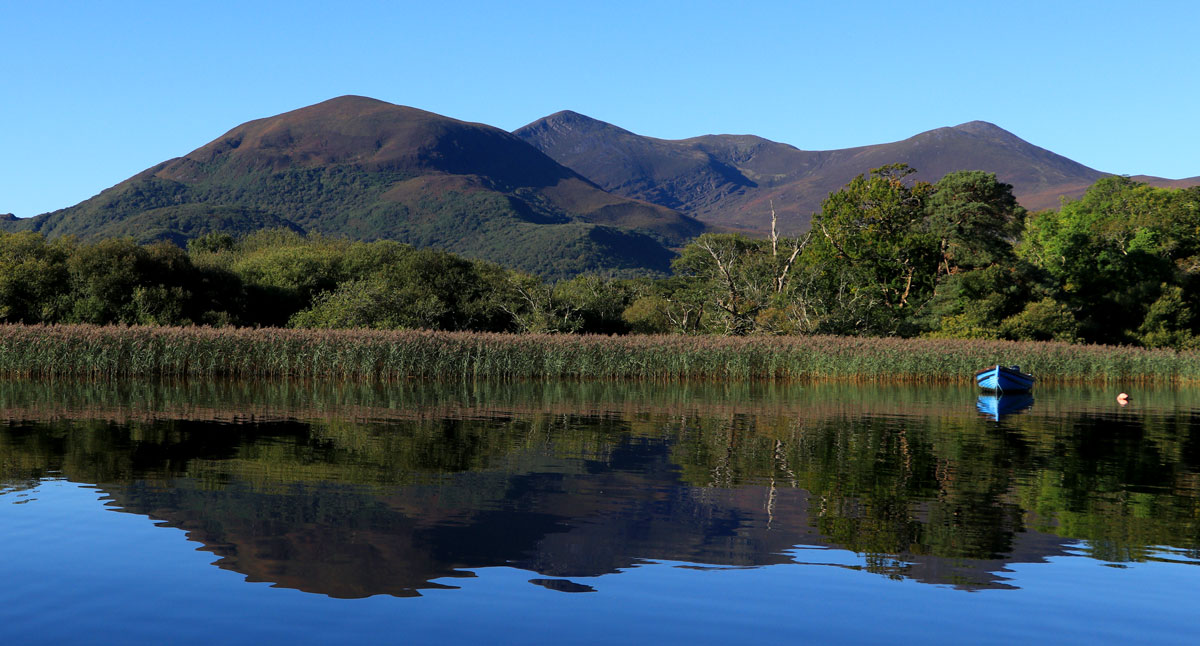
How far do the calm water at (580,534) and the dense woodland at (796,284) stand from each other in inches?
1275

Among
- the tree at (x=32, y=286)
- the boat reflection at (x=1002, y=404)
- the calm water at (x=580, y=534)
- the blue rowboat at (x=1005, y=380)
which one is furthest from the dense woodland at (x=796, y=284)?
the calm water at (x=580, y=534)

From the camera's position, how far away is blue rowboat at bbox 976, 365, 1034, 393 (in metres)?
36.3

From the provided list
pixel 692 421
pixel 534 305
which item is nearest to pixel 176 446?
pixel 692 421

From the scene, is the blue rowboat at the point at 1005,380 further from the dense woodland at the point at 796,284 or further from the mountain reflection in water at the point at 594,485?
the dense woodland at the point at 796,284

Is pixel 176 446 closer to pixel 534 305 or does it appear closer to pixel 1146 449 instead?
pixel 1146 449

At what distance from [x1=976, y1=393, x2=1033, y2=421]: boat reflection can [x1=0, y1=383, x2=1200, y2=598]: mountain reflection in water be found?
216 cm

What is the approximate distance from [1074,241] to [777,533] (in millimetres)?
61048

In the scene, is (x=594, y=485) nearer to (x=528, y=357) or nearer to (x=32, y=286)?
(x=528, y=357)

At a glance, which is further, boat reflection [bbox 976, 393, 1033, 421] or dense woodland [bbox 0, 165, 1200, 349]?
dense woodland [bbox 0, 165, 1200, 349]

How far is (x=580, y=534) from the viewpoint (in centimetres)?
941

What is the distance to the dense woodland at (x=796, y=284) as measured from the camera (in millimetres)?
48781

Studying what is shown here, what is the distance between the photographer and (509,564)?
8234mm

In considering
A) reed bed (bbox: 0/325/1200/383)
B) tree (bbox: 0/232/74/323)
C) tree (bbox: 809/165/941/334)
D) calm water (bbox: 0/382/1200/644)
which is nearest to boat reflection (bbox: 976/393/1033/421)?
calm water (bbox: 0/382/1200/644)

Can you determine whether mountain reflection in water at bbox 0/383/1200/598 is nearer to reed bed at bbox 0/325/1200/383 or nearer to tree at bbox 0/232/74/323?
reed bed at bbox 0/325/1200/383
